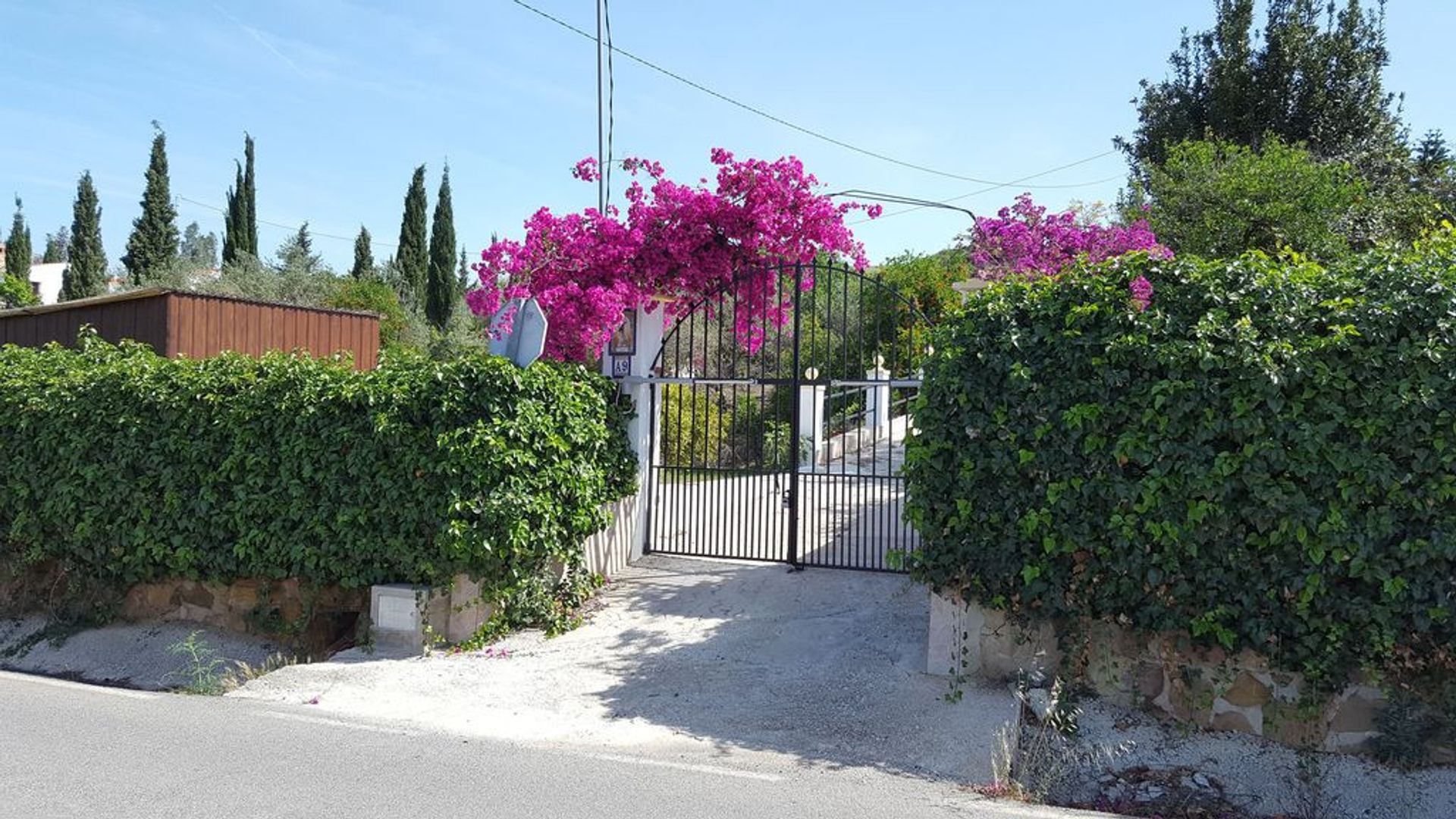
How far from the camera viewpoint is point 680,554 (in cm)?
968

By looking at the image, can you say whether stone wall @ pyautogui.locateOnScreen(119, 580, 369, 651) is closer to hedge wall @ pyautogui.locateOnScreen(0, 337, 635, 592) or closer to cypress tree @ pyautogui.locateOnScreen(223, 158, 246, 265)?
hedge wall @ pyautogui.locateOnScreen(0, 337, 635, 592)

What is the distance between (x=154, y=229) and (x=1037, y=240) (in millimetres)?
31456

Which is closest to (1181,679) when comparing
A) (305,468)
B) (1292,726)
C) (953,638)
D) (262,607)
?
→ (1292,726)

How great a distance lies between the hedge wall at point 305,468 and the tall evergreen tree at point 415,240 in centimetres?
2656

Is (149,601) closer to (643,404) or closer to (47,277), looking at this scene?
(643,404)

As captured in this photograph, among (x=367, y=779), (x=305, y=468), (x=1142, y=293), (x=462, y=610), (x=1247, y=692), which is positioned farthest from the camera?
(x=305, y=468)

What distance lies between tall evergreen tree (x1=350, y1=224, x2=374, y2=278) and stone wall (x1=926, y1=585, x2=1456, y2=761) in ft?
108

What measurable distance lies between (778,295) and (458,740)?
4.84 m

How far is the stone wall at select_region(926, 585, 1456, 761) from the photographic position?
17.5 ft

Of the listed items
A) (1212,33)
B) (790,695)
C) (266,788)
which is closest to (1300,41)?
(1212,33)

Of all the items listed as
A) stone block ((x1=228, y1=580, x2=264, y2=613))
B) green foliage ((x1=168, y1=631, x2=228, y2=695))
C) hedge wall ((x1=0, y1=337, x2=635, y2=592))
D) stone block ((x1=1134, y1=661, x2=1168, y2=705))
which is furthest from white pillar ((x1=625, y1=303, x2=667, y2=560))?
stone block ((x1=1134, y1=661, x2=1168, y2=705))

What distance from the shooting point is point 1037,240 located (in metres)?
9.52

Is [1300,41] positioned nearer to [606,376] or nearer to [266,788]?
[606,376]

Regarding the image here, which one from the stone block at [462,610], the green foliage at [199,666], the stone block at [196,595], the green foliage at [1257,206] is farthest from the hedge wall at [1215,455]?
the green foliage at [1257,206]
